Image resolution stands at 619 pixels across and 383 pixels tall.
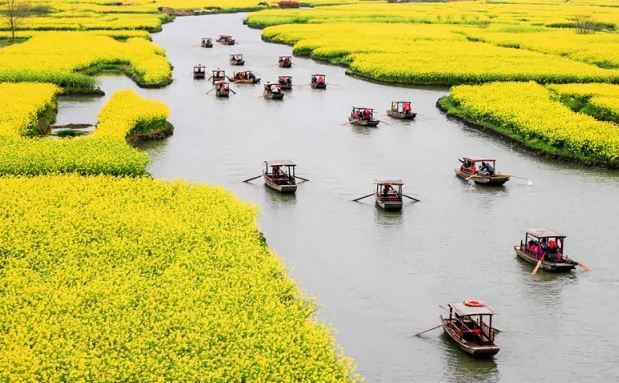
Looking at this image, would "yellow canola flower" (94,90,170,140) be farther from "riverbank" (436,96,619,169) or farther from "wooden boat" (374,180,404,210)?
"riverbank" (436,96,619,169)

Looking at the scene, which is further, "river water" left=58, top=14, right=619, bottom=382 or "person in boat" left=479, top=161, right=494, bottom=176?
"person in boat" left=479, top=161, right=494, bottom=176

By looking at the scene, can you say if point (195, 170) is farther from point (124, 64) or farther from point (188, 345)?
point (124, 64)

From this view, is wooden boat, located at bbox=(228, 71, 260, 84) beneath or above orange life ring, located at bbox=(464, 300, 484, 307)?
beneath

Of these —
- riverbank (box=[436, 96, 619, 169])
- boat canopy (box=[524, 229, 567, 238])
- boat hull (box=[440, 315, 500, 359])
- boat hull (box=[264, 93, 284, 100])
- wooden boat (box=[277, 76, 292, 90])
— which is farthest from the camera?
wooden boat (box=[277, 76, 292, 90])

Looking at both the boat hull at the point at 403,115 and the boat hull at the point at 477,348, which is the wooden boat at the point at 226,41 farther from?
the boat hull at the point at 477,348

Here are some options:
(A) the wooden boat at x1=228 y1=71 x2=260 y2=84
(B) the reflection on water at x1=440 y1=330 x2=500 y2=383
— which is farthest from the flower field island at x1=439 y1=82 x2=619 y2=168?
(B) the reflection on water at x1=440 y1=330 x2=500 y2=383

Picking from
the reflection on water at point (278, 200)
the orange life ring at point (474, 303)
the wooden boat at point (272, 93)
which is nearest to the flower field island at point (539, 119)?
the wooden boat at point (272, 93)

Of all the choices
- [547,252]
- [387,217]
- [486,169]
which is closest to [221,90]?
[486,169]
